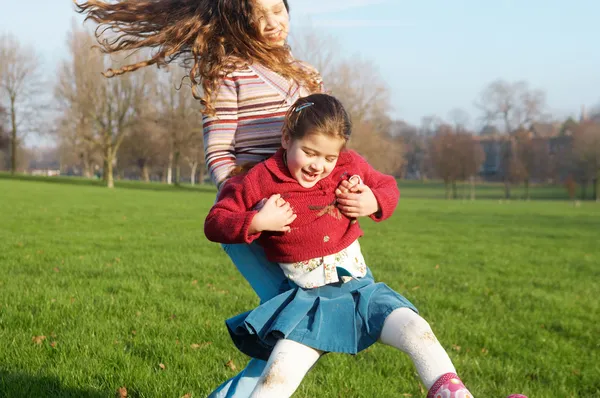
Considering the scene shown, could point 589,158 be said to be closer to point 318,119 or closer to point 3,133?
point 3,133

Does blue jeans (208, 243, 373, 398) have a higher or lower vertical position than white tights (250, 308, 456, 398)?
higher

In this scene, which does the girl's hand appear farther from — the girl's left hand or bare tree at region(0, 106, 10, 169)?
bare tree at region(0, 106, 10, 169)

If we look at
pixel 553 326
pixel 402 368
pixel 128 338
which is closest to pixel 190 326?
pixel 128 338

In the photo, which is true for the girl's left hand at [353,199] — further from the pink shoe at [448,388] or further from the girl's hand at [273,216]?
the pink shoe at [448,388]

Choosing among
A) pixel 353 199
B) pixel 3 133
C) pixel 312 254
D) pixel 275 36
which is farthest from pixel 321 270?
pixel 3 133

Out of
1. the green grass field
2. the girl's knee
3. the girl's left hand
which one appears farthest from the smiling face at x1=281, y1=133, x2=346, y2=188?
the green grass field

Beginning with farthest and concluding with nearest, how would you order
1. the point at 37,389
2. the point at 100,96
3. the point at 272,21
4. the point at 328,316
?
1. the point at 100,96
2. the point at 37,389
3. the point at 272,21
4. the point at 328,316

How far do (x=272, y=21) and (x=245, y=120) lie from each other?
56 centimetres

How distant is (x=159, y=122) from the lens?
A: 56062 millimetres

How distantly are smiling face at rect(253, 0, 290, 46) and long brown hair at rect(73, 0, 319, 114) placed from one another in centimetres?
4

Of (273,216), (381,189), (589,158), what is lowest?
(273,216)

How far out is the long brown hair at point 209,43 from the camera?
9.93 ft

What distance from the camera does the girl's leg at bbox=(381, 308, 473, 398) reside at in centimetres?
235

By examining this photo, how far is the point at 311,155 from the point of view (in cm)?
262
